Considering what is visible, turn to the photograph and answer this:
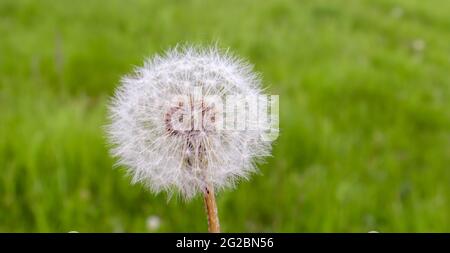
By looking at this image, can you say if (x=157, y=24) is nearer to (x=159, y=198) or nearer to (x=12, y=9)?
(x=12, y=9)

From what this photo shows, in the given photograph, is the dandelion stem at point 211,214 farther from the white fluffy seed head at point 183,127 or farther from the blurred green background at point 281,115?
the blurred green background at point 281,115

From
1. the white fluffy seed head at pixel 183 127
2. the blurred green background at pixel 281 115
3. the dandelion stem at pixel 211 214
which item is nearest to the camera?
the dandelion stem at pixel 211 214

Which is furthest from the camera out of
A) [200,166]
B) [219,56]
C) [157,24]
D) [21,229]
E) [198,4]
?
[198,4]

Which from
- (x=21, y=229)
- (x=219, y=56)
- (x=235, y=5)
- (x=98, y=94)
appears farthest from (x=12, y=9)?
(x=219, y=56)

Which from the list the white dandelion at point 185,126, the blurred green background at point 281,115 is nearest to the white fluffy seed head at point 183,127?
the white dandelion at point 185,126

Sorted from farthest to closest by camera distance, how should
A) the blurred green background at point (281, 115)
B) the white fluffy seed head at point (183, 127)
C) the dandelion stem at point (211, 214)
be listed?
the blurred green background at point (281, 115), the white fluffy seed head at point (183, 127), the dandelion stem at point (211, 214)
